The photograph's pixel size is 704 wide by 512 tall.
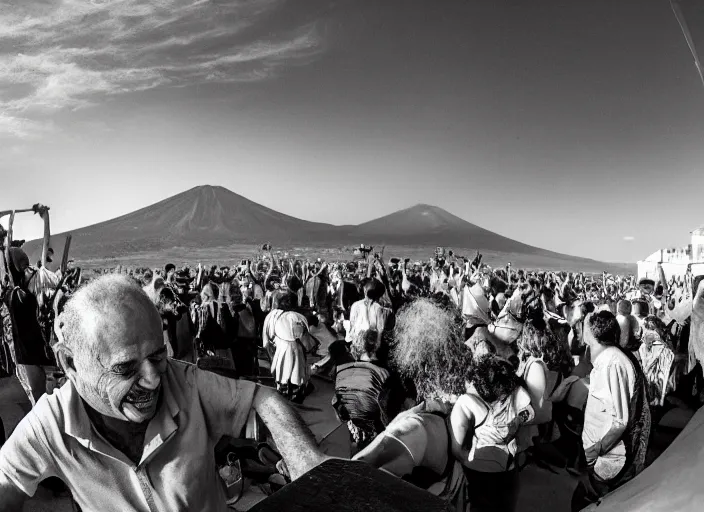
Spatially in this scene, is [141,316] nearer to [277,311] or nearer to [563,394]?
[563,394]

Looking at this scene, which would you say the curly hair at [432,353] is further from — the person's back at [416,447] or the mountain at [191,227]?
the mountain at [191,227]

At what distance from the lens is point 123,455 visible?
1.38m

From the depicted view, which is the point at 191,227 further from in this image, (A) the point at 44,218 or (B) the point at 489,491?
(B) the point at 489,491

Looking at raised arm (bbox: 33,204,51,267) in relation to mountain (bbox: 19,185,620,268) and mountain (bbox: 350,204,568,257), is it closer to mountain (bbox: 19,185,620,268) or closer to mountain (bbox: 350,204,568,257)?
mountain (bbox: 19,185,620,268)

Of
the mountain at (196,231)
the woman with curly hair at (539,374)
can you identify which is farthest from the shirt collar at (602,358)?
the mountain at (196,231)

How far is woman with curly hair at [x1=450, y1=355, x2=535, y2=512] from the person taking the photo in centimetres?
269

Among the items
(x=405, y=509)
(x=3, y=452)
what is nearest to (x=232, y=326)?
(x=3, y=452)

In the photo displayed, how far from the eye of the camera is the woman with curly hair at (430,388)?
5.80ft

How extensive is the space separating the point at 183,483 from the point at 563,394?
382 centimetres

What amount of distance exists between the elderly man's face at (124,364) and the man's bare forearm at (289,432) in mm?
285

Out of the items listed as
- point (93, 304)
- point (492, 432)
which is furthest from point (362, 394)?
point (93, 304)

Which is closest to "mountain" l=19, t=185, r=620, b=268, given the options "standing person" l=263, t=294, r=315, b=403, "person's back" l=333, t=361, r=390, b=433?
"standing person" l=263, t=294, r=315, b=403

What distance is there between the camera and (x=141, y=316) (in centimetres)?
131

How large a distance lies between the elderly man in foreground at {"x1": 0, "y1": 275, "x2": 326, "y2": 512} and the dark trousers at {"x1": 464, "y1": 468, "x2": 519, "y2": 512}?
1708mm
